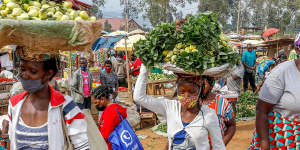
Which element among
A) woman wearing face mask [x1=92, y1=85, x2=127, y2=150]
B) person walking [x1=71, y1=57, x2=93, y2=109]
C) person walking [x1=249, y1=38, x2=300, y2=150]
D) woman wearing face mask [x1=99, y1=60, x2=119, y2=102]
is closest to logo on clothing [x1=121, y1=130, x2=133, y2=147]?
woman wearing face mask [x1=92, y1=85, x2=127, y2=150]

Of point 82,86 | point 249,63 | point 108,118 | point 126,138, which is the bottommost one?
point 126,138

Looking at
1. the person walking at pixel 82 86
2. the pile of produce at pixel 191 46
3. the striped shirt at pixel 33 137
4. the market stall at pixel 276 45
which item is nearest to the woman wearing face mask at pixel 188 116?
the pile of produce at pixel 191 46

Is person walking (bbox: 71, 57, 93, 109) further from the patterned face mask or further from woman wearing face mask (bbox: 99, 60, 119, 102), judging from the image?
the patterned face mask

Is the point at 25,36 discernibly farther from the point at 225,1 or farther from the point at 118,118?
the point at 225,1

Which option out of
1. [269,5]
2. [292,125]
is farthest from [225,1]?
[292,125]

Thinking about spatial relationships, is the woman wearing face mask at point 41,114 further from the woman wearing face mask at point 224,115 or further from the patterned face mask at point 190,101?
the woman wearing face mask at point 224,115

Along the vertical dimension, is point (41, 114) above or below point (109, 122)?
above

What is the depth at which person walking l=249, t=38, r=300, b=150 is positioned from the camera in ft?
7.94

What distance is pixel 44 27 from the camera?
177 centimetres

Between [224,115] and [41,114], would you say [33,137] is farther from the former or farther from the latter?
[224,115]

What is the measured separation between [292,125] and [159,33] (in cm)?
149

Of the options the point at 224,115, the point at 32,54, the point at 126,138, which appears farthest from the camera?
the point at 126,138

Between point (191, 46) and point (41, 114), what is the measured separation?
137 centimetres

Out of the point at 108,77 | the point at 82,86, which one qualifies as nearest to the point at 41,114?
the point at 82,86
